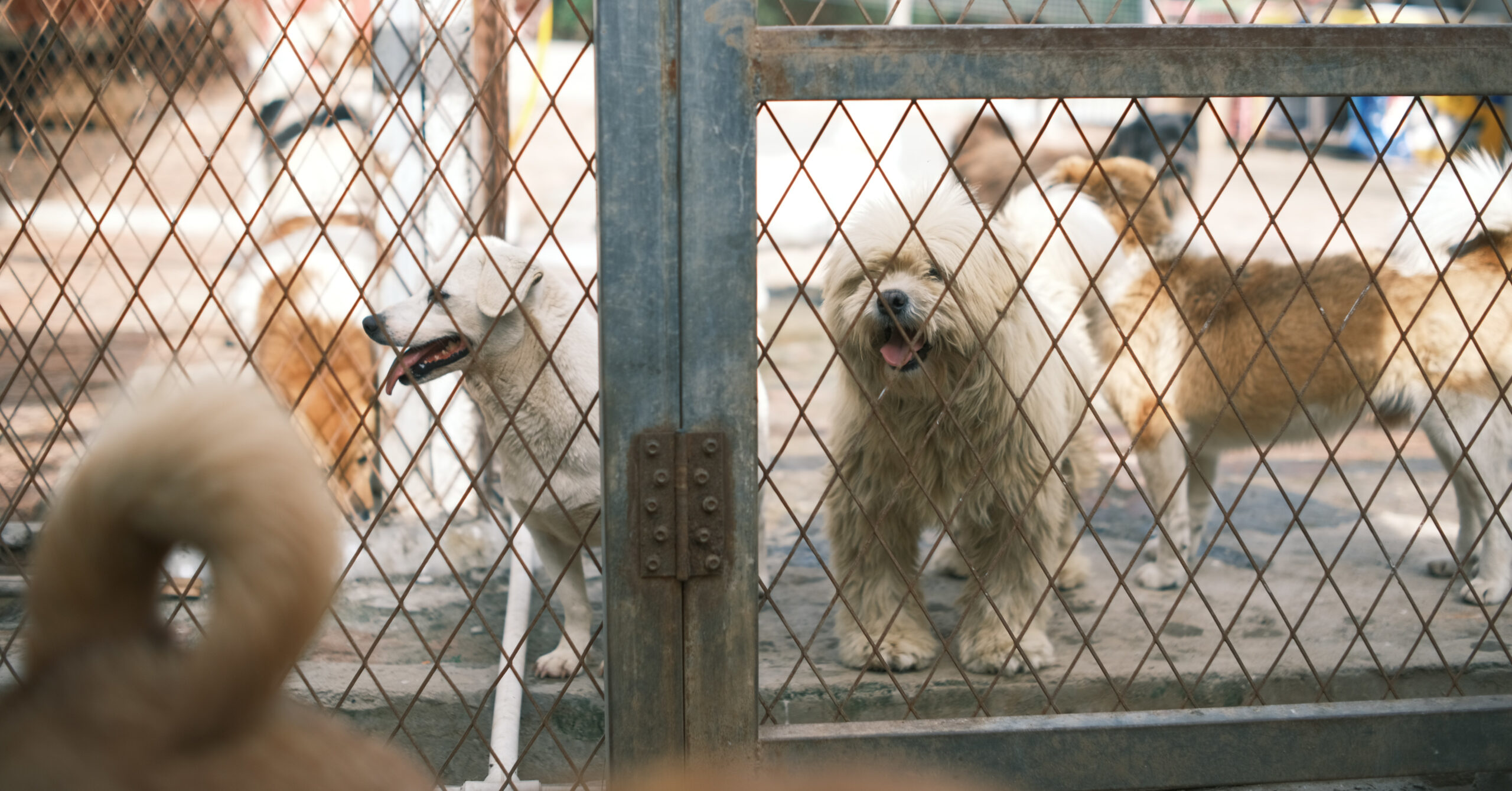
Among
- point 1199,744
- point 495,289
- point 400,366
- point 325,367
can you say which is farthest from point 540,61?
point 1199,744

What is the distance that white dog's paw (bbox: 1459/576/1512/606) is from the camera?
341cm

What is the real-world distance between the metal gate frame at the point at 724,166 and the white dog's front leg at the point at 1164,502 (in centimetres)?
175

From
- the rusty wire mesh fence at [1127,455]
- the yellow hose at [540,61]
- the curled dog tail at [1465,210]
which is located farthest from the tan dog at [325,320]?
the curled dog tail at [1465,210]

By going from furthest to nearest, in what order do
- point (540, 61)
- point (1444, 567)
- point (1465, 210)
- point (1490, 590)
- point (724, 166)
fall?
point (540, 61), point (1444, 567), point (1490, 590), point (1465, 210), point (724, 166)

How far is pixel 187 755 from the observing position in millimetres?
1126

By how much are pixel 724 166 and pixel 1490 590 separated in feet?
9.80

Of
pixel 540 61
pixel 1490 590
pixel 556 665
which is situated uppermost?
pixel 540 61

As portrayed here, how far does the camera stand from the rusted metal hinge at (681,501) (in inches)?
78.7

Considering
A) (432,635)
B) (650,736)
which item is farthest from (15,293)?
(650,736)

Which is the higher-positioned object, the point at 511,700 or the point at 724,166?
the point at 724,166

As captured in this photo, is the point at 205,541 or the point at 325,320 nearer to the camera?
the point at 205,541

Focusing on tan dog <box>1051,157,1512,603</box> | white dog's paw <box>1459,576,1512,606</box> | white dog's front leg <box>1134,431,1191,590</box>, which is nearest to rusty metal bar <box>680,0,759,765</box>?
tan dog <box>1051,157,1512,603</box>

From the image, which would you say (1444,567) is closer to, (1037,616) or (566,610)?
(1037,616)

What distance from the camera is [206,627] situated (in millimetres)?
1122
